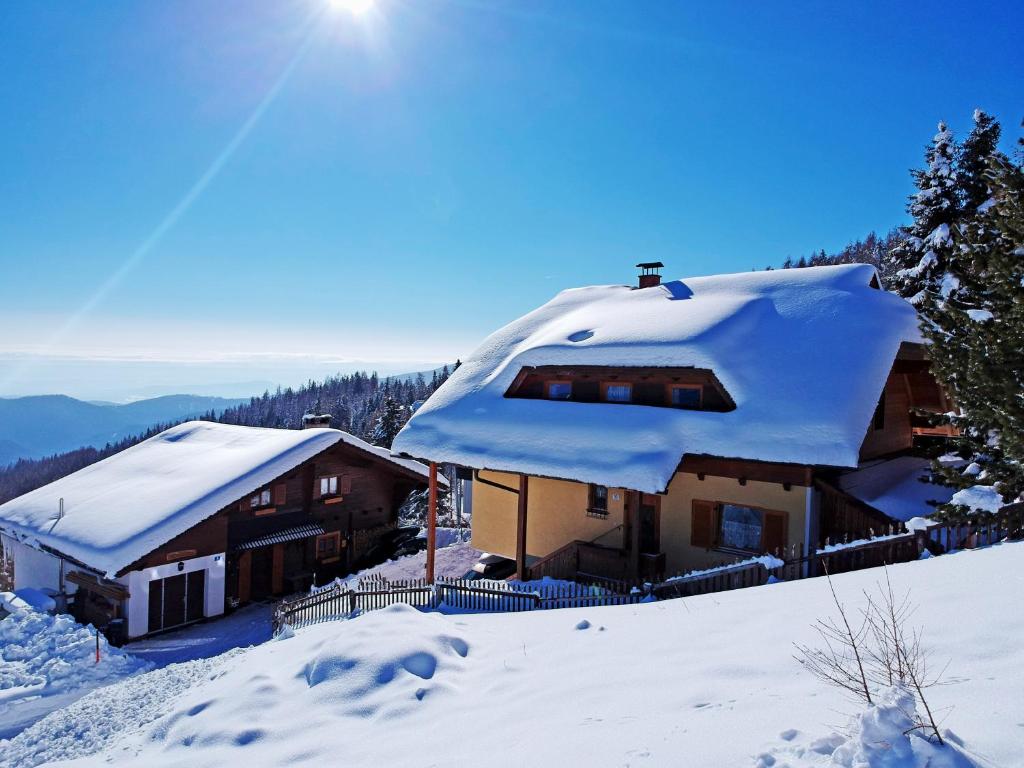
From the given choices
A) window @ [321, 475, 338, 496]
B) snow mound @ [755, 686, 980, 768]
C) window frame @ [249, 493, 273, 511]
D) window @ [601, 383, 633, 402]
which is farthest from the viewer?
window @ [321, 475, 338, 496]

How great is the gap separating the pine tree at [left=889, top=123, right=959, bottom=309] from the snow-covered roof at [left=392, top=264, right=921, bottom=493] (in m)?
4.66

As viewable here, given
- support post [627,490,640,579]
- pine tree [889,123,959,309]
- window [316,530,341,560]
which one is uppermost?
pine tree [889,123,959,309]

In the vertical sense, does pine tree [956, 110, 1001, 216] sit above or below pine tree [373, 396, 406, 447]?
above

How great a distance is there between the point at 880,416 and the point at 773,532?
5.11 m

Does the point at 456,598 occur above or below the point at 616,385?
below

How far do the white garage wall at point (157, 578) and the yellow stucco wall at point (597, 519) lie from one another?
29.3ft

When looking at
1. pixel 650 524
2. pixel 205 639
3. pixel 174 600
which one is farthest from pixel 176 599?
pixel 650 524

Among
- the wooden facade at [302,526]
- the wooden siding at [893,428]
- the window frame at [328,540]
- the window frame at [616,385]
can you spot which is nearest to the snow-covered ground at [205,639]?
the wooden facade at [302,526]

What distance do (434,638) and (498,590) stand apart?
20.1 feet

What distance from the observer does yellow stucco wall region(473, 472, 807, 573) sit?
1467 centimetres

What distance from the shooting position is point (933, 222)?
2194 centimetres

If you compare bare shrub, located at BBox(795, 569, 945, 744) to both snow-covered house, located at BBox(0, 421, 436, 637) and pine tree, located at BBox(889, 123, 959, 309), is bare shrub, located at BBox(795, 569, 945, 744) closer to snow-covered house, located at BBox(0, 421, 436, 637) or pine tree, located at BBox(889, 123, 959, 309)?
snow-covered house, located at BBox(0, 421, 436, 637)

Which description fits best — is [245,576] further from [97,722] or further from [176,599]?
[97,722]

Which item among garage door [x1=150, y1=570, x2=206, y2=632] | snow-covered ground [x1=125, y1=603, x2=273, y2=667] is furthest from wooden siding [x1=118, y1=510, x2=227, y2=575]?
snow-covered ground [x1=125, y1=603, x2=273, y2=667]
